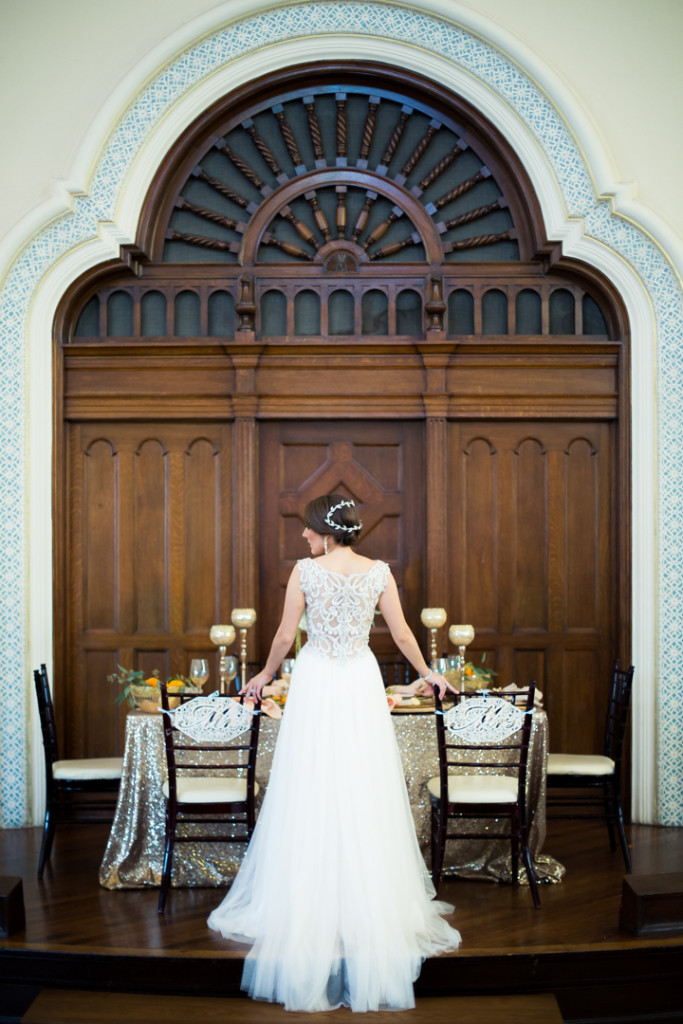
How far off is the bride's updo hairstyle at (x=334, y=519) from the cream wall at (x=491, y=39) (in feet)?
Answer: 9.69

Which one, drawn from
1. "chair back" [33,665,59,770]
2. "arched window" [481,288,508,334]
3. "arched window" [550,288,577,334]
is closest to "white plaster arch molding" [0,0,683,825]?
"arched window" [550,288,577,334]

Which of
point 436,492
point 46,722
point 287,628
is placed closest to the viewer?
point 287,628

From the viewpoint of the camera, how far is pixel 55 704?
5512mm

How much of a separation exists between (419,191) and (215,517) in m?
2.37

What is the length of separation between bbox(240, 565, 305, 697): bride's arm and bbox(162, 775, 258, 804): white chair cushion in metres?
0.55

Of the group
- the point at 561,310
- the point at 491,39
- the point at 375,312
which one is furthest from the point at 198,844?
the point at 491,39

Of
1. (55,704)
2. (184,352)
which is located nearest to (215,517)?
(184,352)

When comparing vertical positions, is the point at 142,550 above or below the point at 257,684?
above

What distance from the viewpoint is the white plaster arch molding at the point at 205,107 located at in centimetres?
538

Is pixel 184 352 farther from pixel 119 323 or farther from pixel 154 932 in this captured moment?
pixel 154 932

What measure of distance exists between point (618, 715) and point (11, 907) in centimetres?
291

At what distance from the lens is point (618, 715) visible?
15.1 ft

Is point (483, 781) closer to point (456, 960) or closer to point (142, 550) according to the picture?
point (456, 960)

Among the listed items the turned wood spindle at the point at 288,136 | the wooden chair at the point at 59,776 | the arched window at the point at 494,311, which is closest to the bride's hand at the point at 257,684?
the wooden chair at the point at 59,776
